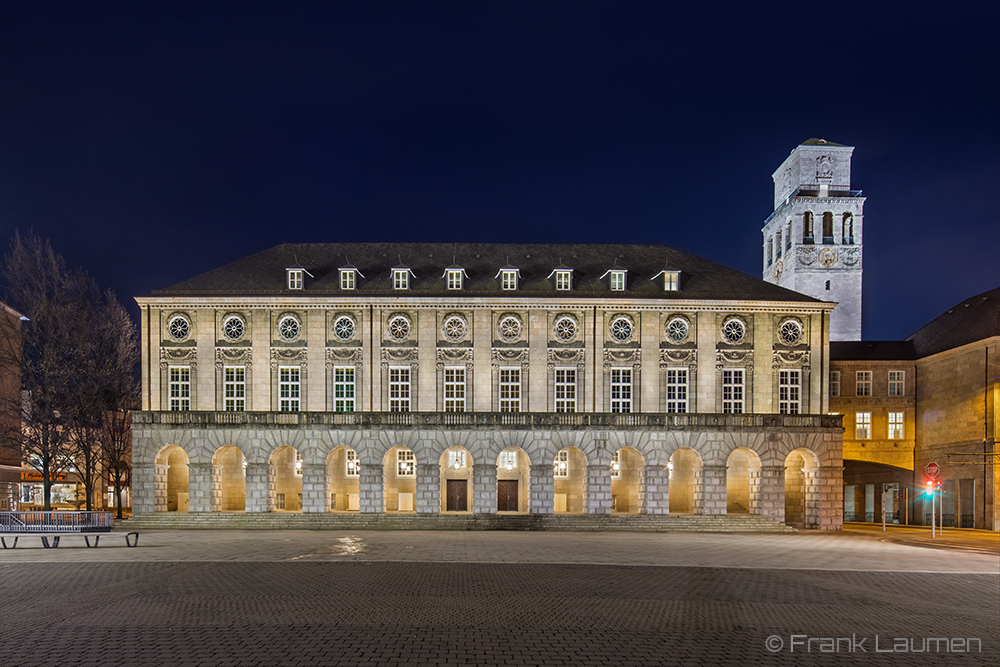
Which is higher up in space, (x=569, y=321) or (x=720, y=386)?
(x=569, y=321)

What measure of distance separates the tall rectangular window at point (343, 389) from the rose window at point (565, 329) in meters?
15.3

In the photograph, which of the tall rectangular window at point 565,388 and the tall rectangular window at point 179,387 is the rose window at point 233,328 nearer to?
the tall rectangular window at point 179,387

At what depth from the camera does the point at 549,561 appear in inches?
1120

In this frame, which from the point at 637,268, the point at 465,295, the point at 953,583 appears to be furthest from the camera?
the point at 637,268

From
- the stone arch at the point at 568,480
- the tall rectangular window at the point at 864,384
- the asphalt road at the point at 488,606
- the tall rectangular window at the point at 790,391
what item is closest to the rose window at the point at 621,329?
the stone arch at the point at 568,480

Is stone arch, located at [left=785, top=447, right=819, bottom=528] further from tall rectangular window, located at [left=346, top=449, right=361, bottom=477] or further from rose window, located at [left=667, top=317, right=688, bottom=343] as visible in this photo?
tall rectangular window, located at [left=346, top=449, right=361, bottom=477]

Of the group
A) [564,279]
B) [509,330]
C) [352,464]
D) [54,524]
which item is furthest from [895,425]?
[54,524]

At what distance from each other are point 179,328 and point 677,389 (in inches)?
1444

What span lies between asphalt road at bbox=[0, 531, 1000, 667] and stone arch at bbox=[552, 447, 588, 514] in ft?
64.2

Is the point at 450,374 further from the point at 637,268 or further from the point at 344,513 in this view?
the point at 637,268

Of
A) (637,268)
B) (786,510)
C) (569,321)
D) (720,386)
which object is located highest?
(637,268)

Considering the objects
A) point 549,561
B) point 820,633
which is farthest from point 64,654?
point 549,561

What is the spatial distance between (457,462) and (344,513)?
917 cm

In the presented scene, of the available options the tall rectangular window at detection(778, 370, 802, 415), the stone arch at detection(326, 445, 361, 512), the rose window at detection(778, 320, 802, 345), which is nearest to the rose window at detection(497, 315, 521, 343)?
the stone arch at detection(326, 445, 361, 512)
